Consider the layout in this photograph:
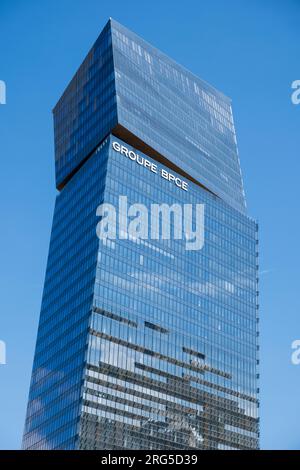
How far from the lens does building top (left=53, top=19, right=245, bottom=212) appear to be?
177875 mm

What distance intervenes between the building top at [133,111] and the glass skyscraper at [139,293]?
35 centimetres

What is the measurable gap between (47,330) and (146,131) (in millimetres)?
44880

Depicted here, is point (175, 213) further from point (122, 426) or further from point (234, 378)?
point (122, 426)

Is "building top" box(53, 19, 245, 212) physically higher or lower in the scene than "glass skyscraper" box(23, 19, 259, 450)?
higher

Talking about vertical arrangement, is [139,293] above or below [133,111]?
below

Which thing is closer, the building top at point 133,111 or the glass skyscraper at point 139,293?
the glass skyscraper at point 139,293

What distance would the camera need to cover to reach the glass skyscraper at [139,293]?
503 ft

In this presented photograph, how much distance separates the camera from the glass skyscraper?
15338cm

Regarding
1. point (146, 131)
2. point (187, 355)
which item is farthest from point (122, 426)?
point (146, 131)

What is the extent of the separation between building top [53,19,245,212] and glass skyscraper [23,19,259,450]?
35cm

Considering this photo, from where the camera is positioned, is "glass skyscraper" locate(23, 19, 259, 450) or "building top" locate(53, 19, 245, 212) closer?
"glass skyscraper" locate(23, 19, 259, 450)

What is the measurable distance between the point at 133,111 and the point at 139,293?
3921 centimetres

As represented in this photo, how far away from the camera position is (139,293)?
534ft

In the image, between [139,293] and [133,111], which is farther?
[133,111]
